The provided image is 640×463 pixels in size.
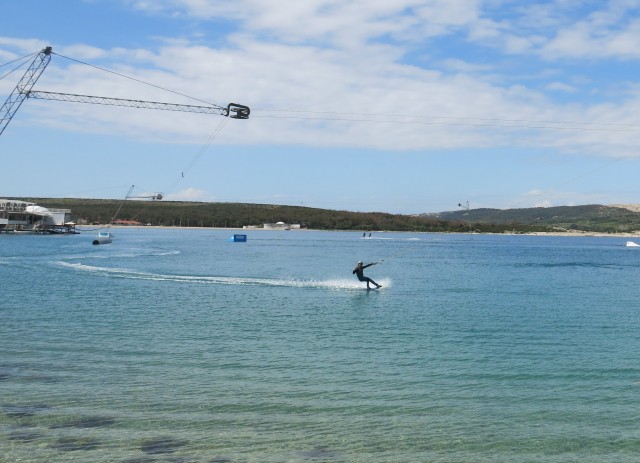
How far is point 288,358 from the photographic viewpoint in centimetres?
2088

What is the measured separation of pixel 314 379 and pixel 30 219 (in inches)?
6210

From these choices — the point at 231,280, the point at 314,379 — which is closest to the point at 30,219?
the point at 231,280

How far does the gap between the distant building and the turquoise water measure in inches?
5075

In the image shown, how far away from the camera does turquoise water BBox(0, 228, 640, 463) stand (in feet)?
42.2

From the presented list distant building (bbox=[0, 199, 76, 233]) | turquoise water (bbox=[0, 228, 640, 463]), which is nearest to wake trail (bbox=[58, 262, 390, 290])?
turquoise water (bbox=[0, 228, 640, 463])

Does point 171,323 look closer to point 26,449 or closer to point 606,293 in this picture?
point 26,449

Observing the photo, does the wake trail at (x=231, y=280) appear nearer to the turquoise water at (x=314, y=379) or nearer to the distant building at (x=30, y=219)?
the turquoise water at (x=314, y=379)

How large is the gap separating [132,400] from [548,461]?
9306 millimetres

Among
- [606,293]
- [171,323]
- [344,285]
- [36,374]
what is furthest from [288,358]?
[606,293]

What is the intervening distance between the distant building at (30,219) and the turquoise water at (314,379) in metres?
129

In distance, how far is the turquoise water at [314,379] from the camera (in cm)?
1286

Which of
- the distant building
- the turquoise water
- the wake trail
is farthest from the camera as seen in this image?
the distant building

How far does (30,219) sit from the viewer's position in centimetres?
15938

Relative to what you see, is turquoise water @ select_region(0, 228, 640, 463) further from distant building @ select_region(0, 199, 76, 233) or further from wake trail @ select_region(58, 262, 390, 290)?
distant building @ select_region(0, 199, 76, 233)
